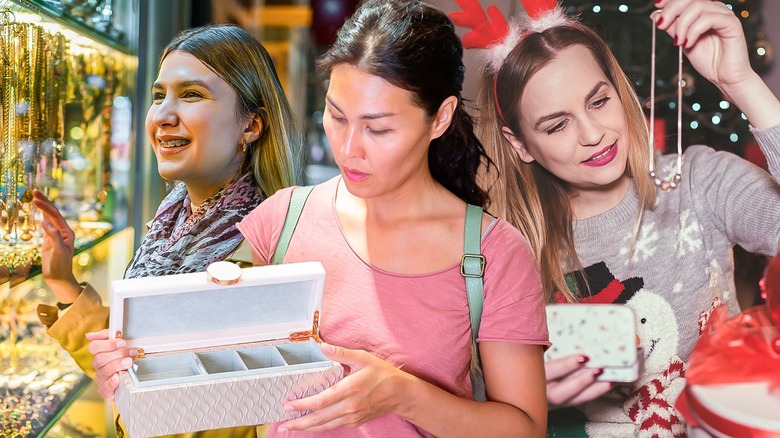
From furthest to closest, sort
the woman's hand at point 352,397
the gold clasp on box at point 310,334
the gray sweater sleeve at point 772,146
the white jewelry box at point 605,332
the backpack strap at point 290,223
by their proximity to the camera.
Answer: the white jewelry box at point 605,332, the gray sweater sleeve at point 772,146, the backpack strap at point 290,223, the gold clasp on box at point 310,334, the woman's hand at point 352,397

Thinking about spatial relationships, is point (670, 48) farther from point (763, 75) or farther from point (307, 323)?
point (307, 323)

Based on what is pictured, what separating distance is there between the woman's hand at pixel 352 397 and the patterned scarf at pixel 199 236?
607mm

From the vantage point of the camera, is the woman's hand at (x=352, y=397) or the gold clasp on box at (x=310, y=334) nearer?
the woman's hand at (x=352, y=397)

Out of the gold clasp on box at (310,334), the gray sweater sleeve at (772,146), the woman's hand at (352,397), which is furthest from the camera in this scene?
the gray sweater sleeve at (772,146)

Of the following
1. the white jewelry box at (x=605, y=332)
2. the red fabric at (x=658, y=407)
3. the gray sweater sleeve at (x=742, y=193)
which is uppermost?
the gray sweater sleeve at (x=742, y=193)

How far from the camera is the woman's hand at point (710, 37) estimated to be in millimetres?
2332

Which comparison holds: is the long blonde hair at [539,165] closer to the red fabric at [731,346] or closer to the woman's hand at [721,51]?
the woman's hand at [721,51]

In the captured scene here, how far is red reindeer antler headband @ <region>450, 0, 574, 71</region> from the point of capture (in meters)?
2.38

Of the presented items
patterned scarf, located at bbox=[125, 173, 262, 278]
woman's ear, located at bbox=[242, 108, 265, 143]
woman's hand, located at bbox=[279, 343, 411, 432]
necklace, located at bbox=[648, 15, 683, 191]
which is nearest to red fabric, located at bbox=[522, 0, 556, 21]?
necklace, located at bbox=[648, 15, 683, 191]

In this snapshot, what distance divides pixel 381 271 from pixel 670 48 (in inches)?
44.3

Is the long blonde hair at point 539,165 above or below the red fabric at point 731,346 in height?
above

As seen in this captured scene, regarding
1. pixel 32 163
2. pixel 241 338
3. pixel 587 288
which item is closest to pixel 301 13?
pixel 32 163

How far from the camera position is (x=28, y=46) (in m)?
2.07

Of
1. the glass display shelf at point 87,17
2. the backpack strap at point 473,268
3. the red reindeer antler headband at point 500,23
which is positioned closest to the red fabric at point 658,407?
the backpack strap at point 473,268
